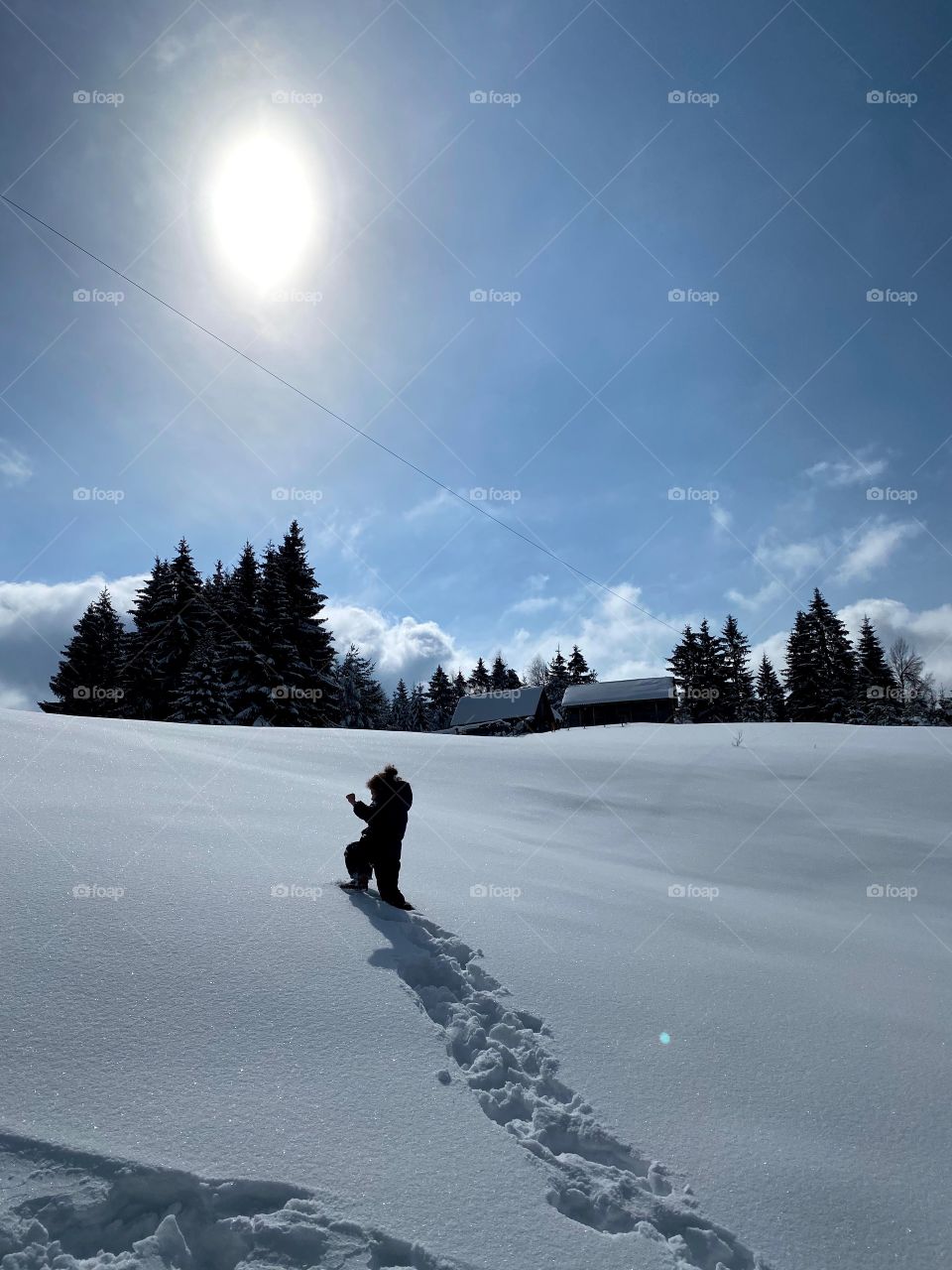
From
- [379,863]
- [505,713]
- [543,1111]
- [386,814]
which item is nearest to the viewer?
[543,1111]

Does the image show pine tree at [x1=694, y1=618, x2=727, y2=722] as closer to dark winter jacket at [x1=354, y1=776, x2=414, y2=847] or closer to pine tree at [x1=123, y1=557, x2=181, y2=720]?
pine tree at [x1=123, y1=557, x2=181, y2=720]

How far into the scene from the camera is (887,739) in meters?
19.9

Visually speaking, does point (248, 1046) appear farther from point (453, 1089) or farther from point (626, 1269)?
point (626, 1269)

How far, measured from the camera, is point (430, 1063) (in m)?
3.50

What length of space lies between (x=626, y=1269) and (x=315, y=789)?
8.51 metres

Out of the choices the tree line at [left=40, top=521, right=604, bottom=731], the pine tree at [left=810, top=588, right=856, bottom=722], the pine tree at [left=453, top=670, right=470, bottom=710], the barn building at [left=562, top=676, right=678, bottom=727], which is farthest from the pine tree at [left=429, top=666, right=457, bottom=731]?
the pine tree at [left=810, top=588, right=856, bottom=722]

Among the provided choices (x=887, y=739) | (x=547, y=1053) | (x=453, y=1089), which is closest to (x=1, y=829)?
(x=453, y=1089)

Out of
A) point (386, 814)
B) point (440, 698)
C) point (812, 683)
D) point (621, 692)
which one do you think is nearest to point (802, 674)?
point (812, 683)

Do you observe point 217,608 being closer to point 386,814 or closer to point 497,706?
point 497,706

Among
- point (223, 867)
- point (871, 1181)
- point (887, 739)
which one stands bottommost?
point (871, 1181)

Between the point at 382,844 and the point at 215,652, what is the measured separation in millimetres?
31915

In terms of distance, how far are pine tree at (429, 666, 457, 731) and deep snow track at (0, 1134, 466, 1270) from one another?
199 ft

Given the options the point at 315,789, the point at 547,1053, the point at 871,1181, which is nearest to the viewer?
the point at 871,1181

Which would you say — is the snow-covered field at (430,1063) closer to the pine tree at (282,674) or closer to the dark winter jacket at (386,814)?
the dark winter jacket at (386,814)
